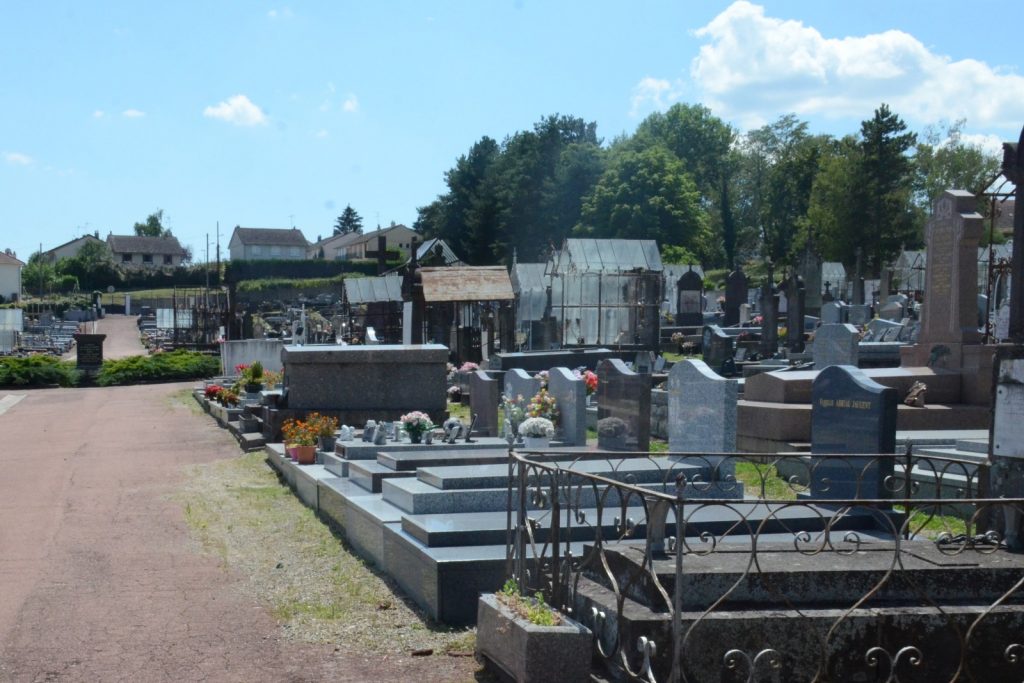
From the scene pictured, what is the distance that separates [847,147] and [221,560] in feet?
193

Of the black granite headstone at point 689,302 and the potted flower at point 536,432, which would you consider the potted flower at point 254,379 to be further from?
the black granite headstone at point 689,302

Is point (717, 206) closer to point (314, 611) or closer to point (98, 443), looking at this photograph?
point (98, 443)

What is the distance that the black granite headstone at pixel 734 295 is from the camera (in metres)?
39.2

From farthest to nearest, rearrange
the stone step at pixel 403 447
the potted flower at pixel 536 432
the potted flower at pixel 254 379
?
1. the potted flower at pixel 254 379
2. the stone step at pixel 403 447
3. the potted flower at pixel 536 432

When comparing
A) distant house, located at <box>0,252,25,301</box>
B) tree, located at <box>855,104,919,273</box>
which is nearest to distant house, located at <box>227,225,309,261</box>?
distant house, located at <box>0,252,25,301</box>

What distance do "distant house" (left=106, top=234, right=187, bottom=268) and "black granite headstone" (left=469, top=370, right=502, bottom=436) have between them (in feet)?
343

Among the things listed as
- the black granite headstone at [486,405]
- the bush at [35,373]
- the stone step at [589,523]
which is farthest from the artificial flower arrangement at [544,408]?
the bush at [35,373]

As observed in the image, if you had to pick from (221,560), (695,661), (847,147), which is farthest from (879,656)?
(847,147)

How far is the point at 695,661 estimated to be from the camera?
4.66 meters

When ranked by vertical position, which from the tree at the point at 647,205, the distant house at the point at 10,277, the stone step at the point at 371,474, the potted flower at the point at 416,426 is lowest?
the stone step at the point at 371,474

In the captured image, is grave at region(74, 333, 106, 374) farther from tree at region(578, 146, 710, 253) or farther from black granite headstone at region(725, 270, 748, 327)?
tree at region(578, 146, 710, 253)

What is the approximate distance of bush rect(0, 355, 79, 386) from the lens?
3059 cm

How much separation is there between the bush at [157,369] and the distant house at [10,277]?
56.3 metres

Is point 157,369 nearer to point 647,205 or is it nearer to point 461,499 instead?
point 461,499
